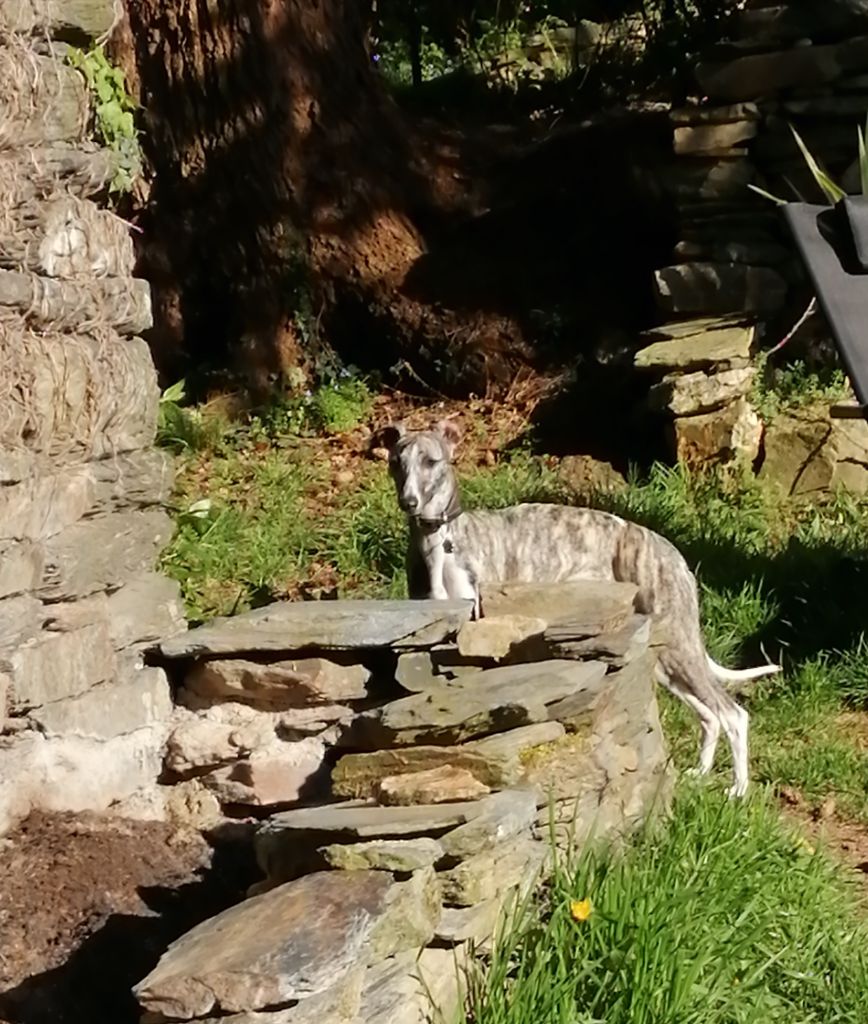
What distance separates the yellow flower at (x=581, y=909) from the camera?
3951 millimetres

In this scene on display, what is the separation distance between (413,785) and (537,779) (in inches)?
14.4

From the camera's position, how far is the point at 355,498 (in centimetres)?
912

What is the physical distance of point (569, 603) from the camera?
17.6 ft

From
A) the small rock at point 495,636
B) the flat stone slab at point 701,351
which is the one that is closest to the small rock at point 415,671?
the small rock at point 495,636

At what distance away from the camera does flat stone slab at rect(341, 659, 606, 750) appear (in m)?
4.57

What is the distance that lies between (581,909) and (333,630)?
5.19 ft

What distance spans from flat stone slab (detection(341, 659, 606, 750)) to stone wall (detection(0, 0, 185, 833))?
0.85 m

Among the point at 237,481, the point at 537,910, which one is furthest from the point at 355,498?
the point at 537,910

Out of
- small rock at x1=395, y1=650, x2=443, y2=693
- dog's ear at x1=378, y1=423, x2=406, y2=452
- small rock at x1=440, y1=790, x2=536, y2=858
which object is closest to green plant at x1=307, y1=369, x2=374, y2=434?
dog's ear at x1=378, y1=423, x2=406, y2=452

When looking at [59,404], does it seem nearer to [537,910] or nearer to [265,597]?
[537,910]

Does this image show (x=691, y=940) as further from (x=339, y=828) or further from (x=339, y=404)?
(x=339, y=404)

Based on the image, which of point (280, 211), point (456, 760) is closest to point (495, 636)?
point (456, 760)

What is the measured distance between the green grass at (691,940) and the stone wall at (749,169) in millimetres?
4676

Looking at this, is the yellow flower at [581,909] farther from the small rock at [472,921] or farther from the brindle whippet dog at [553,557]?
the brindle whippet dog at [553,557]
